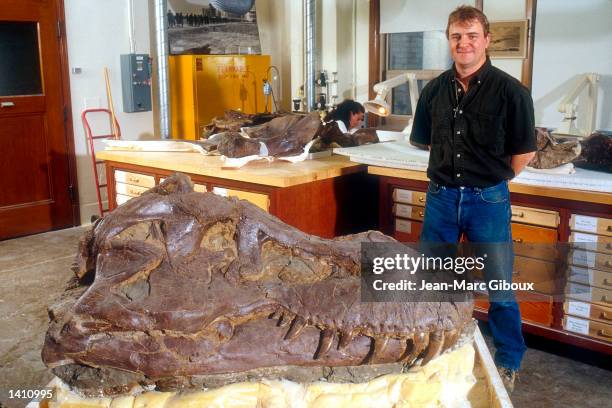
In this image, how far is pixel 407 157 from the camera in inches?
140

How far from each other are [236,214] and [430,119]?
1514mm

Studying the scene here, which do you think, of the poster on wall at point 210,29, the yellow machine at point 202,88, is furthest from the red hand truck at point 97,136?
the poster on wall at point 210,29

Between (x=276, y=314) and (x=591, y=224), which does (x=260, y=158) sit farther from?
(x=276, y=314)

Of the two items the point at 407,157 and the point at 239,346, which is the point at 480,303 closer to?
the point at 407,157

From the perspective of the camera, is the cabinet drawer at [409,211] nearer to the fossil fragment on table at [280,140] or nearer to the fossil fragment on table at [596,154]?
the fossil fragment on table at [280,140]

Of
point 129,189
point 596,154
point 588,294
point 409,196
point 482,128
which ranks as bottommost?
point 588,294

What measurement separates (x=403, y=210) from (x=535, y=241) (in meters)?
0.76

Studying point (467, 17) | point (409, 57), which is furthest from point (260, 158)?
point (409, 57)

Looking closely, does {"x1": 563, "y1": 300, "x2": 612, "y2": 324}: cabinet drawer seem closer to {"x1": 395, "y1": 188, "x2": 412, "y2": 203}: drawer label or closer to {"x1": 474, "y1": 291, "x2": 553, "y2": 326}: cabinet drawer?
{"x1": 474, "y1": 291, "x2": 553, "y2": 326}: cabinet drawer

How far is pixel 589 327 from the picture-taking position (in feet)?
10.3

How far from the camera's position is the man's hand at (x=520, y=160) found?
2.60m

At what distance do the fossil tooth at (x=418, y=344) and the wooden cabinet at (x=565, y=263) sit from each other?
173cm

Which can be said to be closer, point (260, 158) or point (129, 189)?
point (260, 158)

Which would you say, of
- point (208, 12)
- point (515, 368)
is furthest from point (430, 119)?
point (208, 12)
